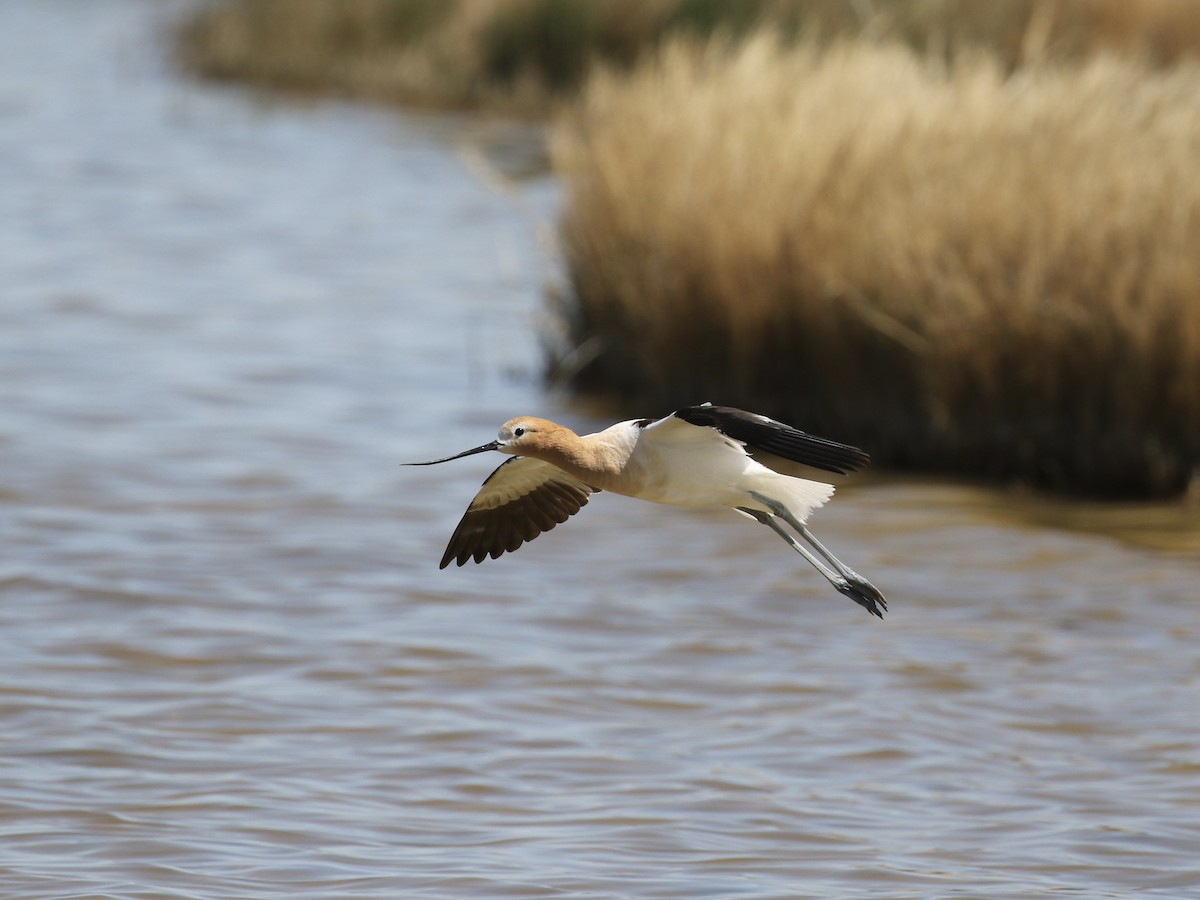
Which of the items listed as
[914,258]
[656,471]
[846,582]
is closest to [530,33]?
[914,258]

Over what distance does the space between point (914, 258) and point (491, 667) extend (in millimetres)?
2869

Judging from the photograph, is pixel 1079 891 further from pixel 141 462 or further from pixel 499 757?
pixel 141 462

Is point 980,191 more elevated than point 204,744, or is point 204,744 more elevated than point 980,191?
point 980,191

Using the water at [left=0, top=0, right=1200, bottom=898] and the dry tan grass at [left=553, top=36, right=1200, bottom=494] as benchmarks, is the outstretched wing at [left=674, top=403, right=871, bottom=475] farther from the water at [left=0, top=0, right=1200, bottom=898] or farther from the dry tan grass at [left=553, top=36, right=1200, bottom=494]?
the dry tan grass at [left=553, top=36, right=1200, bottom=494]

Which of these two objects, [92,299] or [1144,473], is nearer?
[1144,473]

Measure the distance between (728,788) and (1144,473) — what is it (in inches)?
126

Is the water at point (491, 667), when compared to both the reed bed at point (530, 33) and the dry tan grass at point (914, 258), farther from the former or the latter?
the reed bed at point (530, 33)

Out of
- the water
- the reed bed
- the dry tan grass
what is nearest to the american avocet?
the water

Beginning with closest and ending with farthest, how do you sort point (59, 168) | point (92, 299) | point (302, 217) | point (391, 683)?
point (391, 683) < point (92, 299) < point (302, 217) < point (59, 168)

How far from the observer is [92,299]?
38.6 ft

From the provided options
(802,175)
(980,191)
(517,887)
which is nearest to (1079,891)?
(517,887)

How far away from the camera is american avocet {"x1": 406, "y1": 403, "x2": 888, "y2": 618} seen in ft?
12.4

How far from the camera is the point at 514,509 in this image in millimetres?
4594

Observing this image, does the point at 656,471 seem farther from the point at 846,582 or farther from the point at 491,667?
the point at 491,667
